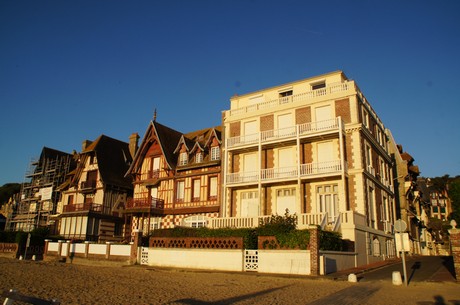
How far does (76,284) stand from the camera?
38.5 feet

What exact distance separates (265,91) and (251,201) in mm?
8217

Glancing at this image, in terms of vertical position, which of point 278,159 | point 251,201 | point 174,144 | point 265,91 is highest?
point 265,91

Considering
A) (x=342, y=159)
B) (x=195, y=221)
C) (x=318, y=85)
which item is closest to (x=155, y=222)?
(x=195, y=221)

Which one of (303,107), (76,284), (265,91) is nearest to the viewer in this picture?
(76,284)

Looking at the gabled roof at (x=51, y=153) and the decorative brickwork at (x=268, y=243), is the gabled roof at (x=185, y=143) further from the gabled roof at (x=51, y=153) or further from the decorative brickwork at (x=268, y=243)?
the gabled roof at (x=51, y=153)

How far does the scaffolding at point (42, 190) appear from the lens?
4175 cm

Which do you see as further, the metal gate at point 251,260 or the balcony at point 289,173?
the balcony at point 289,173

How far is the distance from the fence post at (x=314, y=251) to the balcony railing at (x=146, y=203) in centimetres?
1717

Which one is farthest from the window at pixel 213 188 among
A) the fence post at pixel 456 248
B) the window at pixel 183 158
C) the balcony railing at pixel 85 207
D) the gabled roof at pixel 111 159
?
the fence post at pixel 456 248

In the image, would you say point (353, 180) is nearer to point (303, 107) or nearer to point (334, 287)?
point (303, 107)

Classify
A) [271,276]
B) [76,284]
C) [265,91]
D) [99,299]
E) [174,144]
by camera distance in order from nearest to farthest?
[99,299], [76,284], [271,276], [265,91], [174,144]

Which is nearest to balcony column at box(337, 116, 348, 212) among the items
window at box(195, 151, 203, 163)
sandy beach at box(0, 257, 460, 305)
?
sandy beach at box(0, 257, 460, 305)

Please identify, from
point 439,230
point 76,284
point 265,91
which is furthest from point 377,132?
point 439,230

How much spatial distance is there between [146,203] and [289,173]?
484 inches
